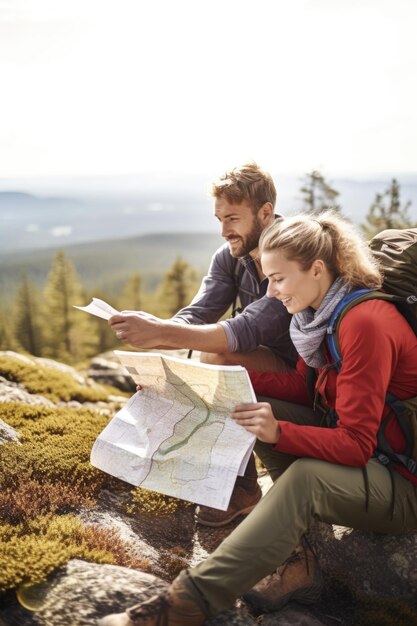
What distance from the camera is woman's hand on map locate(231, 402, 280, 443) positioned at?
13.1 ft

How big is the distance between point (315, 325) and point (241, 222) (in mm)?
1991

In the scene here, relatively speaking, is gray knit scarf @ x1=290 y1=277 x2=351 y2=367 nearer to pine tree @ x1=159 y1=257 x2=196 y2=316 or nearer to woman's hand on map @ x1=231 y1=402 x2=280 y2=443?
woman's hand on map @ x1=231 y1=402 x2=280 y2=443

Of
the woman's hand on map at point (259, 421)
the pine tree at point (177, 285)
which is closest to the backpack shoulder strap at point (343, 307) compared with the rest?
the woman's hand on map at point (259, 421)

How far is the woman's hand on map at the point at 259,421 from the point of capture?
4.00 meters

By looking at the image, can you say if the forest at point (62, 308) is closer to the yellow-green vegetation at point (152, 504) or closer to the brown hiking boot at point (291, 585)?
the yellow-green vegetation at point (152, 504)

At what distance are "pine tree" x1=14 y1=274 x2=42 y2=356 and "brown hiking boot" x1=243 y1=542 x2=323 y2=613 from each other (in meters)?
41.6

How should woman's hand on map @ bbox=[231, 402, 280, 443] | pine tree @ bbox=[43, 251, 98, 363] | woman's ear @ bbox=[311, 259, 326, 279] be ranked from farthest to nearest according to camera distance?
pine tree @ bbox=[43, 251, 98, 363] < woman's ear @ bbox=[311, 259, 326, 279] < woman's hand on map @ bbox=[231, 402, 280, 443]

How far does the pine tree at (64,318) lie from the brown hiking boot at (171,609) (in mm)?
40647

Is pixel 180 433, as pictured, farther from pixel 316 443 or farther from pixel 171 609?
pixel 171 609

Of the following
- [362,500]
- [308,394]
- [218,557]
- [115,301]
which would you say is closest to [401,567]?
[362,500]

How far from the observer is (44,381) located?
30.7 feet

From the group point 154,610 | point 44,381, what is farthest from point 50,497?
point 44,381

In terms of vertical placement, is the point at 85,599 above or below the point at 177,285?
above

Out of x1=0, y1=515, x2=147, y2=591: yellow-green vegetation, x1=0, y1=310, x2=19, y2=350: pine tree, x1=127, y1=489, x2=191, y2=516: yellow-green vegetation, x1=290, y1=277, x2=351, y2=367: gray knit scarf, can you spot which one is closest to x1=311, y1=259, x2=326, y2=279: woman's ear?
x1=290, y1=277, x2=351, y2=367: gray knit scarf
